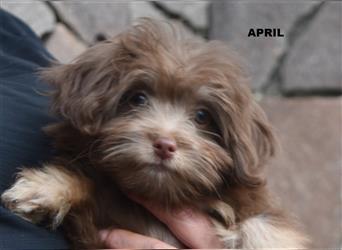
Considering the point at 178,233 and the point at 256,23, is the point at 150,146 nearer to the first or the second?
the point at 178,233

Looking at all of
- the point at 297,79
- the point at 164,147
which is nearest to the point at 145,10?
the point at 297,79

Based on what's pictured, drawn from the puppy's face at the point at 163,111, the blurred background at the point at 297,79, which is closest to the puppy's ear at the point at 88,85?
the puppy's face at the point at 163,111

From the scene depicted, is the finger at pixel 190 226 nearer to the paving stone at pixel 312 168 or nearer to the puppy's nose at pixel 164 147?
the puppy's nose at pixel 164 147

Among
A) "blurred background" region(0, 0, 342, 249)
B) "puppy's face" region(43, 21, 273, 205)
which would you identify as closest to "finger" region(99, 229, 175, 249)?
"puppy's face" region(43, 21, 273, 205)

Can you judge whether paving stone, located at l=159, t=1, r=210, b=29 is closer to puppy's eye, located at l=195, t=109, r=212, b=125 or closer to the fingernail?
puppy's eye, located at l=195, t=109, r=212, b=125

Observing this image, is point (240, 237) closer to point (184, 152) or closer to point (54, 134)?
point (184, 152)

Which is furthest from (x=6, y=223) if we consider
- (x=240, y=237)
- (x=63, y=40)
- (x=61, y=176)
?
(x=63, y=40)
